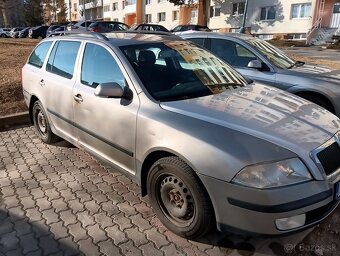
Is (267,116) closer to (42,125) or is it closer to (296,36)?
(42,125)

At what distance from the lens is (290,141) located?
259cm

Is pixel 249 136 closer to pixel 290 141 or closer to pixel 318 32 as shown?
pixel 290 141

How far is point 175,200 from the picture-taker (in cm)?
303

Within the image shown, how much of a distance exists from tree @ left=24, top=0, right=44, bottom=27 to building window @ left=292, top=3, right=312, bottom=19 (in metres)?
51.4

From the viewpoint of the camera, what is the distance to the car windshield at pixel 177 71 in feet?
10.9

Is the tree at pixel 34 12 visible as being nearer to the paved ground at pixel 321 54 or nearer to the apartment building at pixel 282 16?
the apartment building at pixel 282 16

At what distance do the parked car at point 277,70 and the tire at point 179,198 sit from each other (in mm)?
3493

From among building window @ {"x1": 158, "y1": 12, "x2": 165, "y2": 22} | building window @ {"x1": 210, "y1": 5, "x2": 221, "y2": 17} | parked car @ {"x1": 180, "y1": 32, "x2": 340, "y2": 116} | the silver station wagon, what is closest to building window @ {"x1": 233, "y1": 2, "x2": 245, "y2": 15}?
building window @ {"x1": 210, "y1": 5, "x2": 221, "y2": 17}

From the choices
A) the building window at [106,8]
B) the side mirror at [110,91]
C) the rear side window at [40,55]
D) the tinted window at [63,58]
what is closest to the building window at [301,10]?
the rear side window at [40,55]

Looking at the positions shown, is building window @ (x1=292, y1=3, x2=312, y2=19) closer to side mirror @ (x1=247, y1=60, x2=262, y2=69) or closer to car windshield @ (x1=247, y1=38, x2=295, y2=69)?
car windshield @ (x1=247, y1=38, x2=295, y2=69)

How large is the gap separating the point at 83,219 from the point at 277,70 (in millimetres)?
4158

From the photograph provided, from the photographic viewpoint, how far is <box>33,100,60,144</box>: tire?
5008 millimetres

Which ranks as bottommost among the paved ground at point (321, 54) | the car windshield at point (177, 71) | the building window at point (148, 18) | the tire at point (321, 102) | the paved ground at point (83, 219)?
the paved ground at point (83, 219)

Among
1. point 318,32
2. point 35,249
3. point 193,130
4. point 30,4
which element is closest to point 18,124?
point 35,249
